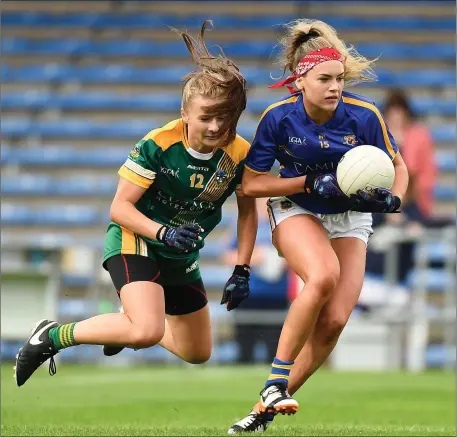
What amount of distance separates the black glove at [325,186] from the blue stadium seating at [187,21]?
14.0 meters

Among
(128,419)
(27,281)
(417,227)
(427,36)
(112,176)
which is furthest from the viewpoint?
(427,36)

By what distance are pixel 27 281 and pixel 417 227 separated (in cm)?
474

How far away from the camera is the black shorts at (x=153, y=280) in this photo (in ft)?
20.1

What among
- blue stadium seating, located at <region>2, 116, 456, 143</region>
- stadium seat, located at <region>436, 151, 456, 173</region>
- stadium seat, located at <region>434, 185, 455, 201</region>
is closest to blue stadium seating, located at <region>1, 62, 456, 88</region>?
blue stadium seating, located at <region>2, 116, 456, 143</region>

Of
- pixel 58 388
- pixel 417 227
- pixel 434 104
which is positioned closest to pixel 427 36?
pixel 434 104

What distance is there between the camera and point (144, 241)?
6.23m

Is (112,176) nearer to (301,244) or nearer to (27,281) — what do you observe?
(27,281)

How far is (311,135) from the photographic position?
6.06 metres

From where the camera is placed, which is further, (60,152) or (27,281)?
(60,152)

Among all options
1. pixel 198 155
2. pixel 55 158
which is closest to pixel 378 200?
pixel 198 155

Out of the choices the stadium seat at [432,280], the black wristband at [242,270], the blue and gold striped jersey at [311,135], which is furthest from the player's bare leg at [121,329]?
the stadium seat at [432,280]

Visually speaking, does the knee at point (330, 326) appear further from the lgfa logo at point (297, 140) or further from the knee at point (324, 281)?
the lgfa logo at point (297, 140)

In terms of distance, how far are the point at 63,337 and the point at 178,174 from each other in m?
1.08

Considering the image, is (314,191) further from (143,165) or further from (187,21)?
(187,21)
